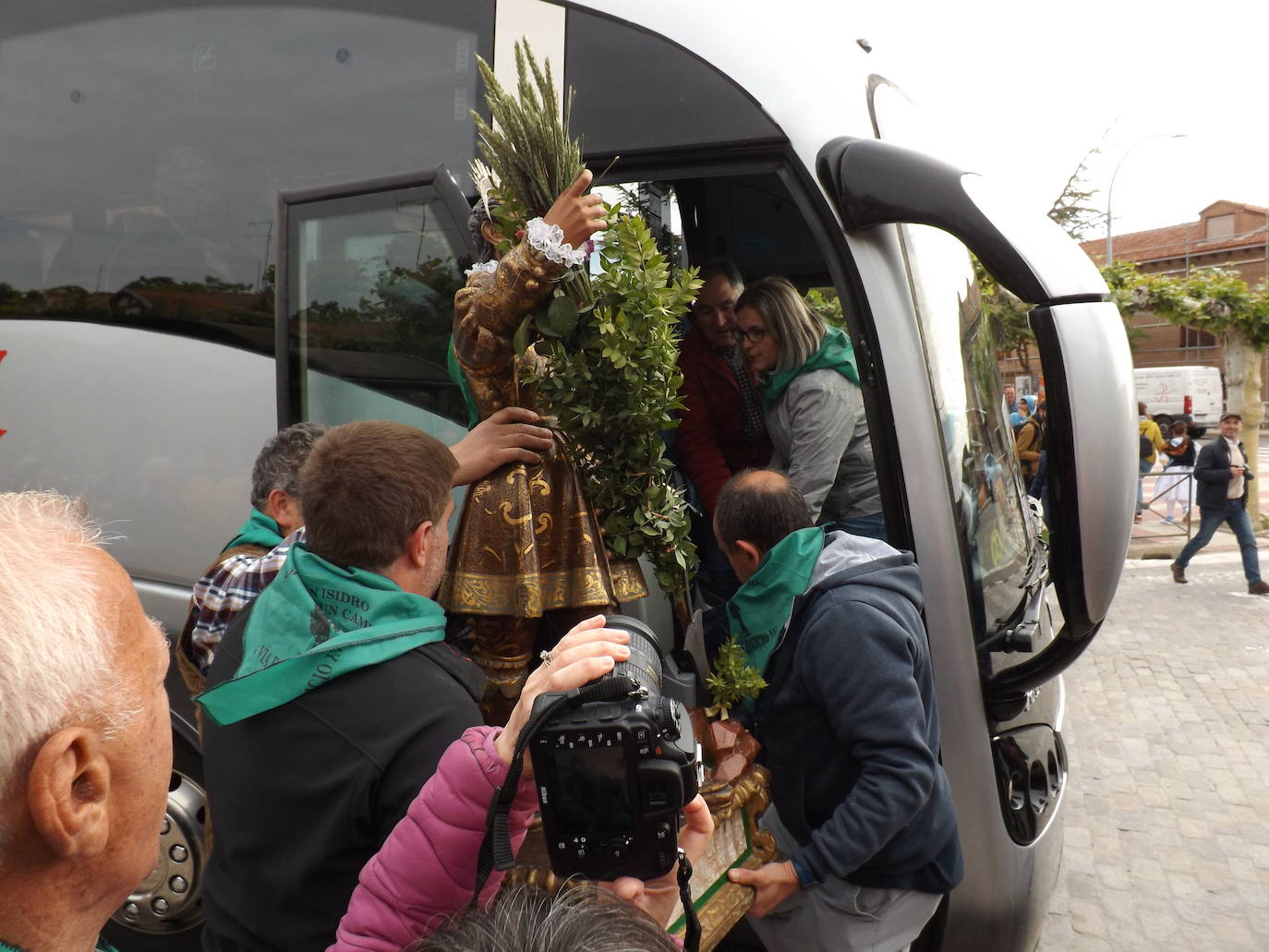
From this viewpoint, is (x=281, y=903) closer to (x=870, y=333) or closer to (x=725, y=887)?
(x=725, y=887)

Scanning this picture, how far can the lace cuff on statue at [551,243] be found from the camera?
2.03 meters

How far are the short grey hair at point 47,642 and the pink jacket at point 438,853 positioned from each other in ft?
1.28

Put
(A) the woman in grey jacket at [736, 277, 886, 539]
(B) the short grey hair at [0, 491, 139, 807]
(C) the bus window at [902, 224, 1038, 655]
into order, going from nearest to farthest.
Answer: (B) the short grey hair at [0, 491, 139, 807] < (C) the bus window at [902, 224, 1038, 655] < (A) the woman in grey jacket at [736, 277, 886, 539]

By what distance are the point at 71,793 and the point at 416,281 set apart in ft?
6.87

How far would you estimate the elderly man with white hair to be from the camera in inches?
34.3

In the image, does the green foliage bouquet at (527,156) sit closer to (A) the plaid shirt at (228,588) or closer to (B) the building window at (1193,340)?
(A) the plaid shirt at (228,588)

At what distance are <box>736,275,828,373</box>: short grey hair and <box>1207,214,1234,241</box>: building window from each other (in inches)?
2190

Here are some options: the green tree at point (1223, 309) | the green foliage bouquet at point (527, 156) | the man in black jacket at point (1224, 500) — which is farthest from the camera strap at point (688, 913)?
the green tree at point (1223, 309)

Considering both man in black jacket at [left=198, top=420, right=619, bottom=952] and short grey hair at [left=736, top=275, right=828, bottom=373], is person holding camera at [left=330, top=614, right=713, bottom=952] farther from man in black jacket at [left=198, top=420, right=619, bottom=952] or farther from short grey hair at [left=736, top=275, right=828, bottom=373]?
short grey hair at [left=736, top=275, right=828, bottom=373]

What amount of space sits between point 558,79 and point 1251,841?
4641 mm

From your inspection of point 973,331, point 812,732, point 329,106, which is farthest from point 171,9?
point 812,732

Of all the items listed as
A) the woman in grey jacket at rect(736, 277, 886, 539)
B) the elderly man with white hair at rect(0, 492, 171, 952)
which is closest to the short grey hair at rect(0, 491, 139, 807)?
the elderly man with white hair at rect(0, 492, 171, 952)

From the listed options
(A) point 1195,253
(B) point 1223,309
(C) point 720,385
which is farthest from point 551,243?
(A) point 1195,253

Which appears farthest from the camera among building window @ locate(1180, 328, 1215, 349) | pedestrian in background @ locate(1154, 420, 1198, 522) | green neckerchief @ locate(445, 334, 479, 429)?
building window @ locate(1180, 328, 1215, 349)
